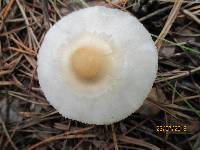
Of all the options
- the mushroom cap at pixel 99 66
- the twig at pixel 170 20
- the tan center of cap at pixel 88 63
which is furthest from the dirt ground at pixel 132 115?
the tan center of cap at pixel 88 63

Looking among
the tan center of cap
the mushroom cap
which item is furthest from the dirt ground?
the tan center of cap

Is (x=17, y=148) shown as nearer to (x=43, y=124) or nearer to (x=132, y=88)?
(x=43, y=124)

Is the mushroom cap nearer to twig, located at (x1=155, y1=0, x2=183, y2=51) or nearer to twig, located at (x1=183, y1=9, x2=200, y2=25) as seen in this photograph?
twig, located at (x1=155, y1=0, x2=183, y2=51)

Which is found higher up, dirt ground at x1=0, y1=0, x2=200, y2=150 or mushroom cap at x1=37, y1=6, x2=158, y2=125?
mushroom cap at x1=37, y1=6, x2=158, y2=125

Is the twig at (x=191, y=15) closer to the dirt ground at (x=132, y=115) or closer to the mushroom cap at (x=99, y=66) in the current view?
the dirt ground at (x=132, y=115)

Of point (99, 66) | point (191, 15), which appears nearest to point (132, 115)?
point (99, 66)

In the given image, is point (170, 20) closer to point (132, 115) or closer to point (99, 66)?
point (132, 115)

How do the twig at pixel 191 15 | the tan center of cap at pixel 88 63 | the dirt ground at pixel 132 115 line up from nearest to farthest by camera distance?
the tan center of cap at pixel 88 63, the dirt ground at pixel 132 115, the twig at pixel 191 15
